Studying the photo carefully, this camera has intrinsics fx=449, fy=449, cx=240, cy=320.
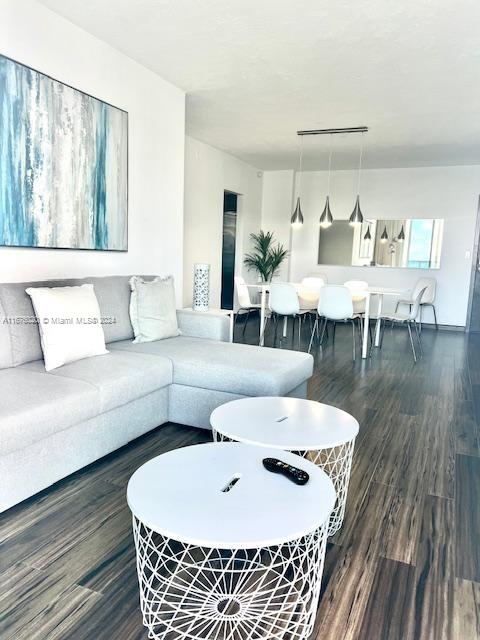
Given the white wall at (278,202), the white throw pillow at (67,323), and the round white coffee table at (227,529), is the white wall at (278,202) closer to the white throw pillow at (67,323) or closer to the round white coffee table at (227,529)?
the white throw pillow at (67,323)

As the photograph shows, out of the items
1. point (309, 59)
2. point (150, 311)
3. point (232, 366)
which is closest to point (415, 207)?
point (309, 59)

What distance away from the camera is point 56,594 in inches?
56.6

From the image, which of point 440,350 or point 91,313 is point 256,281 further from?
point 91,313

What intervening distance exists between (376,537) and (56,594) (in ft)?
3.92

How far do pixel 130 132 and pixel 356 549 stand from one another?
10.6ft

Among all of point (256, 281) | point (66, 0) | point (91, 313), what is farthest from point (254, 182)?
point (91, 313)

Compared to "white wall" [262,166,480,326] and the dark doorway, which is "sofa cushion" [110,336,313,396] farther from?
"white wall" [262,166,480,326]

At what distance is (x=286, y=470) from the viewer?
A: 140 centimetres

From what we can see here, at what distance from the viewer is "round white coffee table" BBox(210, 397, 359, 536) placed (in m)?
1.71

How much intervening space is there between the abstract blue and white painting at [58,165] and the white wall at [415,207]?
5.06 meters

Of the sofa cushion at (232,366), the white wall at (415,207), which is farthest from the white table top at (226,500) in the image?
the white wall at (415,207)

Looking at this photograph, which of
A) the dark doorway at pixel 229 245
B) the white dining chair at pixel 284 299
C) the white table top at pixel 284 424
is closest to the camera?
the white table top at pixel 284 424

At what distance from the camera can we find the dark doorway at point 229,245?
7.57m

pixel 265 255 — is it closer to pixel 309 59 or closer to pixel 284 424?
pixel 309 59
